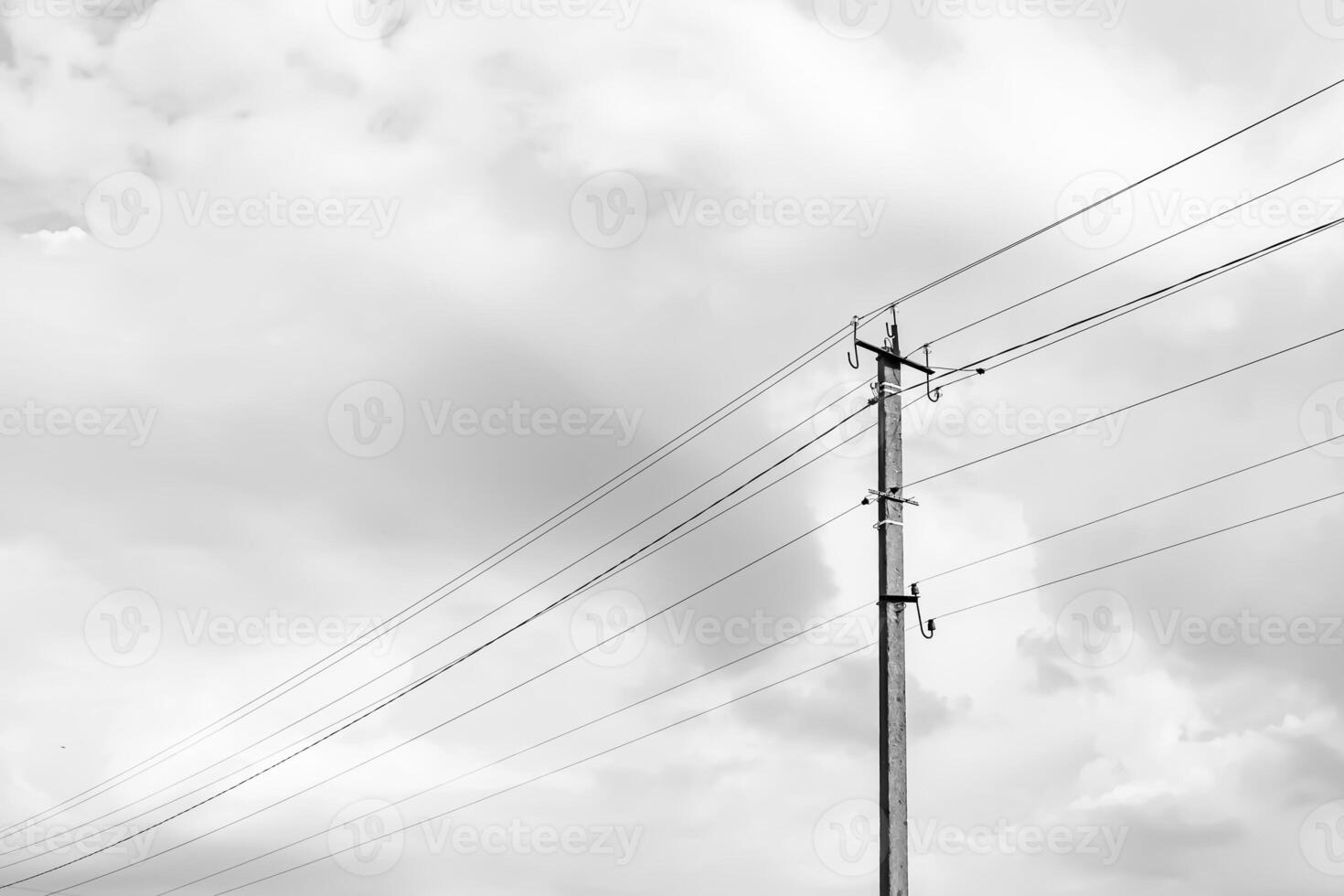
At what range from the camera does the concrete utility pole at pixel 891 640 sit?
667 inches

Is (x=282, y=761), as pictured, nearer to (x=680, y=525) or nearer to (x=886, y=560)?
(x=680, y=525)

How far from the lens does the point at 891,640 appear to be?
17984 mm

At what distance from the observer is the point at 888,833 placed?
55.7 feet

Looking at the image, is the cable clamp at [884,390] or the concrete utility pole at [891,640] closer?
the concrete utility pole at [891,640]

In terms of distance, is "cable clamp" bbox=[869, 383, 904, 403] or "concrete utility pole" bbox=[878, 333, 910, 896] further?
"cable clamp" bbox=[869, 383, 904, 403]

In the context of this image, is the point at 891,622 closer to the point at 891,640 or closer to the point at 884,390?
the point at 891,640

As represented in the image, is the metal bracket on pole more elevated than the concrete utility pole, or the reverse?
the metal bracket on pole

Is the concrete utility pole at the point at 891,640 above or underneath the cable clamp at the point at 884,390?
underneath

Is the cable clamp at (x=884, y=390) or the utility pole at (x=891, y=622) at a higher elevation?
the cable clamp at (x=884, y=390)

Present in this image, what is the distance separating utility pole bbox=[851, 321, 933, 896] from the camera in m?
17.0

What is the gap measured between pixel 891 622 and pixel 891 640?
0.91 feet

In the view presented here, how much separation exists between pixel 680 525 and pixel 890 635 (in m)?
7.94

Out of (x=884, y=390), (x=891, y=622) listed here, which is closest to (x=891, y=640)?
(x=891, y=622)

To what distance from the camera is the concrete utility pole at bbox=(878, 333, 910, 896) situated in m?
16.9
